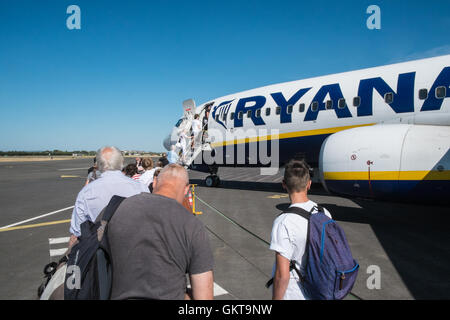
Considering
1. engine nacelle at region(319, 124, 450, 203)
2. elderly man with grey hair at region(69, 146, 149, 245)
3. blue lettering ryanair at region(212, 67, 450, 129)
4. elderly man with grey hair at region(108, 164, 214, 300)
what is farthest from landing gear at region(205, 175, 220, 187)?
elderly man with grey hair at region(108, 164, 214, 300)

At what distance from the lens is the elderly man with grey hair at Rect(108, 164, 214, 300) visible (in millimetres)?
1933

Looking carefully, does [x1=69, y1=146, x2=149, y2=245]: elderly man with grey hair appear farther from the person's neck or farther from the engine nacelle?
the engine nacelle

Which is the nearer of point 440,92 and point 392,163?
point 392,163

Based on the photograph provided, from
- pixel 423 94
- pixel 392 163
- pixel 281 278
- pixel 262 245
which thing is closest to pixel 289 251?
pixel 281 278

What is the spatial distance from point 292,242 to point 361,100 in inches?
403

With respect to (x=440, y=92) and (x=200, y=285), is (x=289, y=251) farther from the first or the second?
(x=440, y=92)

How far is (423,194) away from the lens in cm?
697

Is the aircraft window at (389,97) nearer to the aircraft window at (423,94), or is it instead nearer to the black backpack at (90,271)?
the aircraft window at (423,94)

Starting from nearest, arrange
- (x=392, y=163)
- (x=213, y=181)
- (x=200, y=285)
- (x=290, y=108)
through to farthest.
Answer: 1. (x=200, y=285)
2. (x=392, y=163)
3. (x=290, y=108)
4. (x=213, y=181)

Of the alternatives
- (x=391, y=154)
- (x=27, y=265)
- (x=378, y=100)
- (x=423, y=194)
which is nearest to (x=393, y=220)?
(x=423, y=194)

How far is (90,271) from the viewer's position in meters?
1.94

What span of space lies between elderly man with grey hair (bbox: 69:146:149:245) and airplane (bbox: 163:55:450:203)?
20.9 ft

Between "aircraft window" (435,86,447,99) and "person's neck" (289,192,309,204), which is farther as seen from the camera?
"aircraft window" (435,86,447,99)
